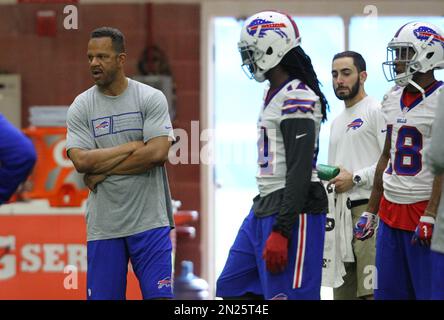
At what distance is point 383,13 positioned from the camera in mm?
10148

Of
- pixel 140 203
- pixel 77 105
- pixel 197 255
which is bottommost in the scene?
pixel 197 255

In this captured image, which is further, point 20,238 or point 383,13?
point 383,13

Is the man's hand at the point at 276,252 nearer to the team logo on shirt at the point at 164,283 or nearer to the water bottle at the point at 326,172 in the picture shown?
the team logo on shirt at the point at 164,283

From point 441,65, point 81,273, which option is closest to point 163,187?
point 441,65

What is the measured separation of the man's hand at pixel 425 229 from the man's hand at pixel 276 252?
66cm

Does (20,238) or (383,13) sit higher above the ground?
(383,13)

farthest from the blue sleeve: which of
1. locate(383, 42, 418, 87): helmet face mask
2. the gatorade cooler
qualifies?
the gatorade cooler

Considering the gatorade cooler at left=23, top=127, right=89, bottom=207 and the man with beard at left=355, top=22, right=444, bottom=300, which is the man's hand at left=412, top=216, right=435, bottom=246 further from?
the gatorade cooler at left=23, top=127, right=89, bottom=207

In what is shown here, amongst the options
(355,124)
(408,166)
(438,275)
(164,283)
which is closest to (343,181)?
(355,124)

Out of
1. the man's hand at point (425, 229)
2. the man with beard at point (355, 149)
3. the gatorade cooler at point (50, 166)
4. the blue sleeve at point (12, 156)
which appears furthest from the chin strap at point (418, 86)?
the gatorade cooler at point (50, 166)

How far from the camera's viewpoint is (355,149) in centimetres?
707
